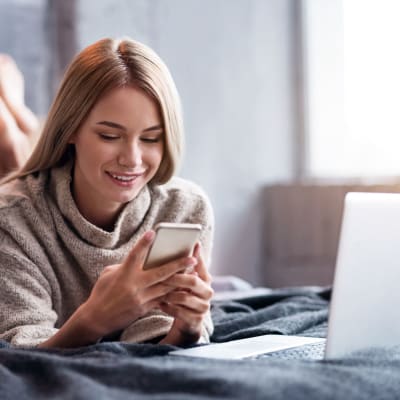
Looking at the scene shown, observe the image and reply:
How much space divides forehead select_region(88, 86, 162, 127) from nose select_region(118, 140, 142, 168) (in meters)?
0.04

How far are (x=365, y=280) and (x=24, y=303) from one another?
2.25 feet

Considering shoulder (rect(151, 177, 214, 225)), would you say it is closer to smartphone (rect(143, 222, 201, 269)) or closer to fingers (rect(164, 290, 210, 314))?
fingers (rect(164, 290, 210, 314))


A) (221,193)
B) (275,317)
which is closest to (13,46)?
(221,193)

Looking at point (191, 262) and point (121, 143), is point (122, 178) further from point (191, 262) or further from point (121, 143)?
point (191, 262)

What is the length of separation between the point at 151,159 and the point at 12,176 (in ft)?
1.13

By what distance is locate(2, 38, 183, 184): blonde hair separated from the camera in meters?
1.71

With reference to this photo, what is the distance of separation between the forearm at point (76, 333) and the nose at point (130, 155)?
307 mm

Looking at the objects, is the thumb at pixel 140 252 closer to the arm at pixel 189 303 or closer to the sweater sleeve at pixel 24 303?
the arm at pixel 189 303

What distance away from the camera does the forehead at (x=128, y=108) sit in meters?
1.67

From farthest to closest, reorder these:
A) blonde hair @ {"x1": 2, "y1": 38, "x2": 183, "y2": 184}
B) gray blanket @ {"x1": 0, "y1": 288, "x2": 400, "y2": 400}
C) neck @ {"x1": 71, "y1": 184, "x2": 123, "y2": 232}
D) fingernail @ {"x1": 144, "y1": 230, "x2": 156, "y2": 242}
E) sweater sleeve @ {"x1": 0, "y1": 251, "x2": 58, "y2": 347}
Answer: neck @ {"x1": 71, "y1": 184, "x2": 123, "y2": 232} → blonde hair @ {"x1": 2, "y1": 38, "x2": 183, "y2": 184} → sweater sleeve @ {"x1": 0, "y1": 251, "x2": 58, "y2": 347} → fingernail @ {"x1": 144, "y1": 230, "x2": 156, "y2": 242} → gray blanket @ {"x1": 0, "y1": 288, "x2": 400, "y2": 400}

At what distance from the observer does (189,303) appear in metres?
1.55

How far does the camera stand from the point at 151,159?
5.65ft

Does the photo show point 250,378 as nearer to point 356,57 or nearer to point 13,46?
point 13,46

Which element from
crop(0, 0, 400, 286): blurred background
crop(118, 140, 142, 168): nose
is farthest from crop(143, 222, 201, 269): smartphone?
crop(0, 0, 400, 286): blurred background
